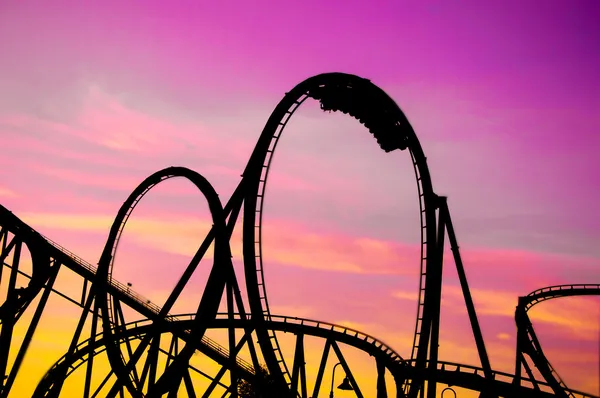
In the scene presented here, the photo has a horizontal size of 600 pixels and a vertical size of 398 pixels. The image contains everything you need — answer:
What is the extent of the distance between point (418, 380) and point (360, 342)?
2.35 m

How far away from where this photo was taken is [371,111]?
830 inches

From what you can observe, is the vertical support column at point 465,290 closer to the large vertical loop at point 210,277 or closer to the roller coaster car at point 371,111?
the roller coaster car at point 371,111

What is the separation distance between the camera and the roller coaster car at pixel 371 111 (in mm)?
20719

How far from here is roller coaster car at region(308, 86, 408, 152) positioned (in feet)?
68.0

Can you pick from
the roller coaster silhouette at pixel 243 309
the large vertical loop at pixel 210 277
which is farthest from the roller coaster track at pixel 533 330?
the large vertical loop at pixel 210 277

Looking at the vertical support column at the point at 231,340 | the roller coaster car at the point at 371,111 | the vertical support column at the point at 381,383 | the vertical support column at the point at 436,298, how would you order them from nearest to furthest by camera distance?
the vertical support column at the point at 436,298 < the vertical support column at the point at 381,383 < the roller coaster car at the point at 371,111 < the vertical support column at the point at 231,340

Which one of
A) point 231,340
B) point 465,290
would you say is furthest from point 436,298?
point 231,340

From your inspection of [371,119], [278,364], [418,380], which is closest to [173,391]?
[278,364]

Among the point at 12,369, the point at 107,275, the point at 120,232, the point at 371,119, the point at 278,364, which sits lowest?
the point at 12,369

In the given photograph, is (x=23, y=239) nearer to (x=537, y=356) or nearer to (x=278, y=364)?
(x=278, y=364)

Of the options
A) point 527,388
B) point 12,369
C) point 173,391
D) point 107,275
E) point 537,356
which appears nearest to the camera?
point 527,388

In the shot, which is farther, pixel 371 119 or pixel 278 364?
pixel 371 119

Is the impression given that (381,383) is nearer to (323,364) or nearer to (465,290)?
(323,364)

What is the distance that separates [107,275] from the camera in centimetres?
2394
